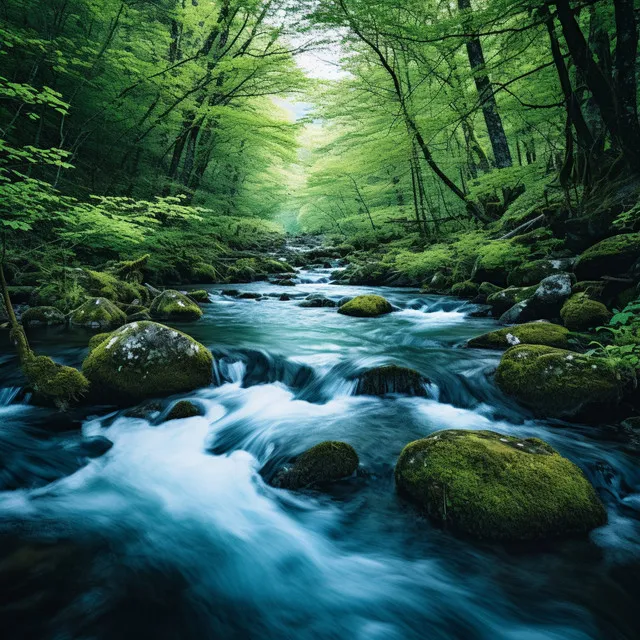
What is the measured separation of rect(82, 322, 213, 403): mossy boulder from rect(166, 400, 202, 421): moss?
0.43 meters

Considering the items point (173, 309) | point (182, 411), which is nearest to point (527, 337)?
point (182, 411)

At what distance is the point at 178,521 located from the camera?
2.71 meters

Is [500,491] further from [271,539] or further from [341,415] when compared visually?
[341,415]

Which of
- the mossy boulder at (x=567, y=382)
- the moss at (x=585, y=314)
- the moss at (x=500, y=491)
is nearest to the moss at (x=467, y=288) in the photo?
the moss at (x=585, y=314)

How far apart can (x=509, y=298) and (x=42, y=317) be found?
9224 mm

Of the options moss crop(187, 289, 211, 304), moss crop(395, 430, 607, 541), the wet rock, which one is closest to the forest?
moss crop(395, 430, 607, 541)

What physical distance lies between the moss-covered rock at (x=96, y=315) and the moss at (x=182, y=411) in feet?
12.6

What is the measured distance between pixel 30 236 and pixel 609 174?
11.6m

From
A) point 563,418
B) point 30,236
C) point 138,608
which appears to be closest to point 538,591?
point 138,608

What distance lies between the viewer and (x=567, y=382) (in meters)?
3.75

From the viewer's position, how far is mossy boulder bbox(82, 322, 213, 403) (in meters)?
4.19

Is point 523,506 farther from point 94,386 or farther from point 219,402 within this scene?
point 94,386

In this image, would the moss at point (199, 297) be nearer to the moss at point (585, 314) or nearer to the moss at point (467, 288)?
the moss at point (467, 288)

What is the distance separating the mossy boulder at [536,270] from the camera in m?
7.67
